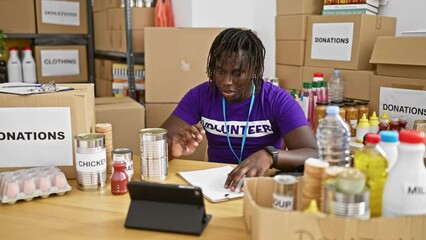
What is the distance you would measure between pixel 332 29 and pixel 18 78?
7.51 ft

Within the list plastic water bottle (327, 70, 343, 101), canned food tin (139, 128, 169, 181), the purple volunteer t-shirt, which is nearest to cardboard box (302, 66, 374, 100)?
plastic water bottle (327, 70, 343, 101)

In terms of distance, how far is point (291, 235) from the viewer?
83 centimetres

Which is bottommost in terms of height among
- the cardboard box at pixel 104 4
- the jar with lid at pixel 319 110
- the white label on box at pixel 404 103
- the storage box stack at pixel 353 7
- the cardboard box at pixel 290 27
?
the jar with lid at pixel 319 110

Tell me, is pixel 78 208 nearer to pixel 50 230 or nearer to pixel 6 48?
pixel 50 230

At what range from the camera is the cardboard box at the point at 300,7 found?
252cm

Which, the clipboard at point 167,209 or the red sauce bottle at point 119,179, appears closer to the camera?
the clipboard at point 167,209

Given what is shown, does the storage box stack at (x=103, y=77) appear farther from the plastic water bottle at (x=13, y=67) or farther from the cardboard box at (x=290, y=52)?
the cardboard box at (x=290, y=52)

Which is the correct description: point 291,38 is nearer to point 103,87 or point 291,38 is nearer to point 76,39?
point 103,87

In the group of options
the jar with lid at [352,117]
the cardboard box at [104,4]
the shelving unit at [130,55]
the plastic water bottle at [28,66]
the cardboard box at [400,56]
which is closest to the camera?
the cardboard box at [400,56]

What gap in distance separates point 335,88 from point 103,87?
187 cm

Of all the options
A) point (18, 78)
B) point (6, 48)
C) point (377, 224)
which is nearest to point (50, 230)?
point (377, 224)

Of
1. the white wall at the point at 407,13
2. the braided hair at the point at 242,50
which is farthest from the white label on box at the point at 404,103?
the braided hair at the point at 242,50

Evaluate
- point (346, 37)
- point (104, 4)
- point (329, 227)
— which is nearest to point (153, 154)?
point (329, 227)

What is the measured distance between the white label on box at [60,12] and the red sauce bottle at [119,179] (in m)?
2.45
